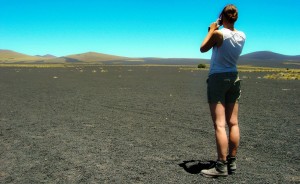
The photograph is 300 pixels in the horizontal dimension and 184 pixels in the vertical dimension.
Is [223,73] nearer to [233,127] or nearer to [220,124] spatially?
[220,124]

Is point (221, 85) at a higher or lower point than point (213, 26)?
lower

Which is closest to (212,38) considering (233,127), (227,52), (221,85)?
(227,52)

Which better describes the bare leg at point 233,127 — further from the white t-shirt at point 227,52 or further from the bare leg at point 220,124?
the white t-shirt at point 227,52

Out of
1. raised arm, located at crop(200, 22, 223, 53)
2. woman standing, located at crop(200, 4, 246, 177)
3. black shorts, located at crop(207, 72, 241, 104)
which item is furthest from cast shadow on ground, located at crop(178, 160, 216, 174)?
raised arm, located at crop(200, 22, 223, 53)

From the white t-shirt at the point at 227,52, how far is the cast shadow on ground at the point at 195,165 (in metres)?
1.33

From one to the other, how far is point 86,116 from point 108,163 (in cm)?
459

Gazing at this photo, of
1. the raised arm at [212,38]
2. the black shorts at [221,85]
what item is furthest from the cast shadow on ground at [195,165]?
the raised arm at [212,38]

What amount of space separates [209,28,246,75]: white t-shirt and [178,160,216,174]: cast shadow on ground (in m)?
1.33

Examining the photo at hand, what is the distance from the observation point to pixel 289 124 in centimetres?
850

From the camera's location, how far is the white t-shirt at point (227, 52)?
174 inches

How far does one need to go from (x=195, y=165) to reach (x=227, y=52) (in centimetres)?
167

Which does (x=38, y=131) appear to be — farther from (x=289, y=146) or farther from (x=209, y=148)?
(x=289, y=146)

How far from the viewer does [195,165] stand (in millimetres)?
5105

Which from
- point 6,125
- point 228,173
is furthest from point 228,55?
point 6,125
